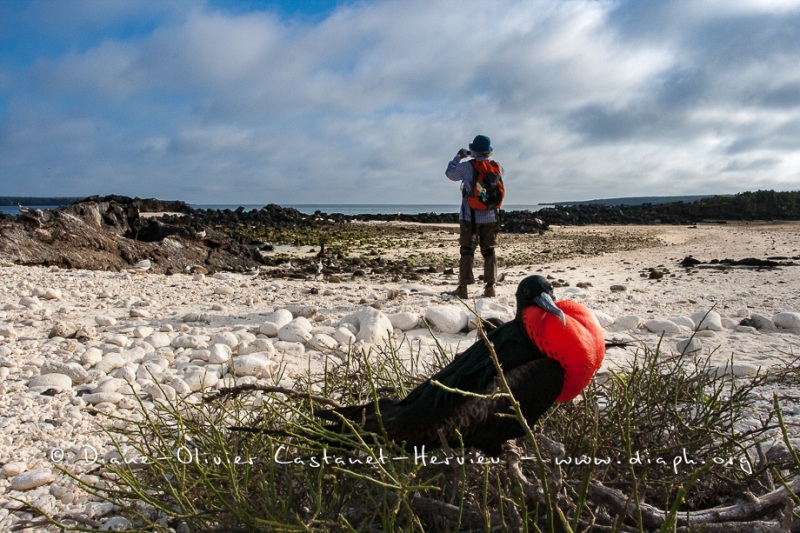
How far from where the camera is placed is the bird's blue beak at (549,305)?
1707 mm

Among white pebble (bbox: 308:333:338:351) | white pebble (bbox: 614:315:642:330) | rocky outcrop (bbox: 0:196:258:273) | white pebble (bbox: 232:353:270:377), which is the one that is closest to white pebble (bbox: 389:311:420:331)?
white pebble (bbox: 308:333:338:351)

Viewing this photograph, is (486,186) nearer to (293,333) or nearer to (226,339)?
(293,333)

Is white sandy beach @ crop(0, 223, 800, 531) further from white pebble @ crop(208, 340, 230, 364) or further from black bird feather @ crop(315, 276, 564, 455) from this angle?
black bird feather @ crop(315, 276, 564, 455)

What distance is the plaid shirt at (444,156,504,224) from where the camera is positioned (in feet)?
22.2

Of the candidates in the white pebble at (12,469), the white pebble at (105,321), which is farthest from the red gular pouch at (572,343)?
the white pebble at (105,321)

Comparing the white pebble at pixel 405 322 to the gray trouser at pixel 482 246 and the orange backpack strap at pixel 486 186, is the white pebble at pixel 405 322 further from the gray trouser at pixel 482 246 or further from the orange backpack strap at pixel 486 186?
the orange backpack strap at pixel 486 186

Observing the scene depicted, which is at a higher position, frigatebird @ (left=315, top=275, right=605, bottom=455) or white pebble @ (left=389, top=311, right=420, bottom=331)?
frigatebird @ (left=315, top=275, right=605, bottom=455)

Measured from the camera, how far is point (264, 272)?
9.77 meters

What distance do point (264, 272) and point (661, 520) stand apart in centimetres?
896

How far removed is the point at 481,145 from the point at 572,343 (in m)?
5.33

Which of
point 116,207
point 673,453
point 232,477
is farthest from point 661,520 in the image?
point 116,207

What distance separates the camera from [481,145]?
6.66 m

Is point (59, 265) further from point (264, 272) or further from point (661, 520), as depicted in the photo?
point (661, 520)

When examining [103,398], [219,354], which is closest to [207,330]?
[219,354]
